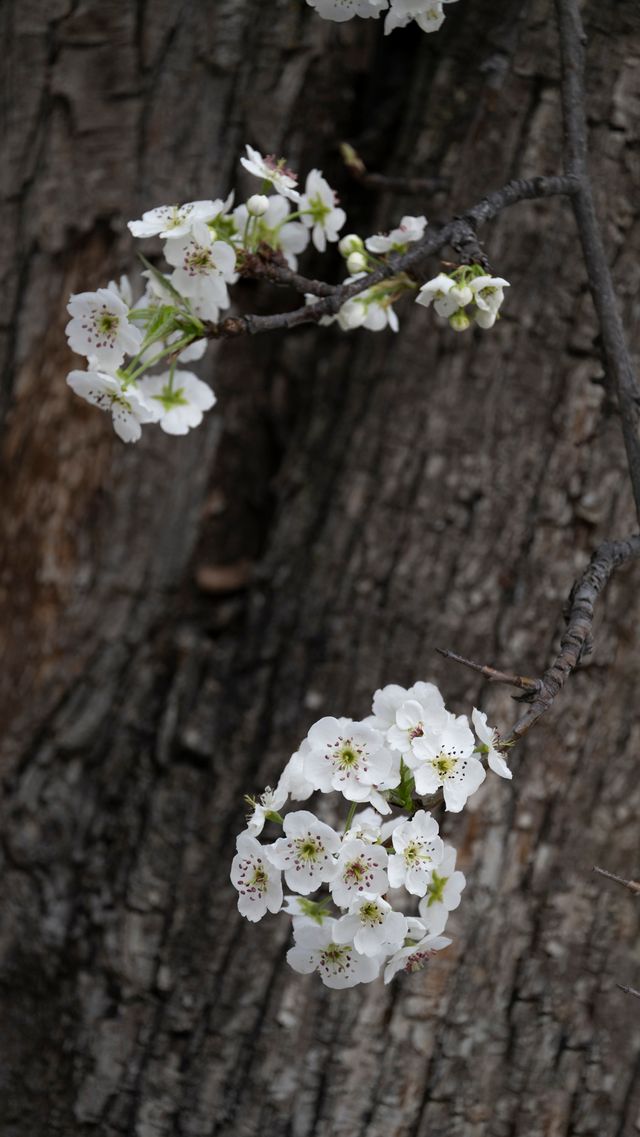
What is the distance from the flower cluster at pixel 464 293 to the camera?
1.24m

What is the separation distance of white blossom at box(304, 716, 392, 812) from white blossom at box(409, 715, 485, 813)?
42 millimetres

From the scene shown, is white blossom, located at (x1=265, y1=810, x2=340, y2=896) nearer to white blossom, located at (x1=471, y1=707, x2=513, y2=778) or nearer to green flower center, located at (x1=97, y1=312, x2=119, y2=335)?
white blossom, located at (x1=471, y1=707, x2=513, y2=778)

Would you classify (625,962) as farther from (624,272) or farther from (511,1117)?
(624,272)

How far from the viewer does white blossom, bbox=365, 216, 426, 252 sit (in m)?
1.42

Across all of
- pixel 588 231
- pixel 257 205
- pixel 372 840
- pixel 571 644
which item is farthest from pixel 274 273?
pixel 372 840

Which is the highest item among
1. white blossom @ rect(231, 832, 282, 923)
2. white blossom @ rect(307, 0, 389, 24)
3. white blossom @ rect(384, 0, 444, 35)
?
white blossom @ rect(384, 0, 444, 35)

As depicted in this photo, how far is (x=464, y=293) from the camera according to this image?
124 centimetres

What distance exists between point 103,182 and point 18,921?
1507 millimetres

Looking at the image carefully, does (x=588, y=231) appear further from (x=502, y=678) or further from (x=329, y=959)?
(x=329, y=959)

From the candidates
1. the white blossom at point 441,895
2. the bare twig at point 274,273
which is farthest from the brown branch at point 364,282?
the white blossom at point 441,895

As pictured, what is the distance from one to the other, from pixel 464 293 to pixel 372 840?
663 mm

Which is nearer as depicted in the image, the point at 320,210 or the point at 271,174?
the point at 271,174

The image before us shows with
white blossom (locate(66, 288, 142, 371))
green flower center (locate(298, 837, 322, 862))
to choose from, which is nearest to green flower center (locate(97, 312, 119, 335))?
white blossom (locate(66, 288, 142, 371))

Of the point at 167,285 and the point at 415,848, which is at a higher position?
the point at 167,285
